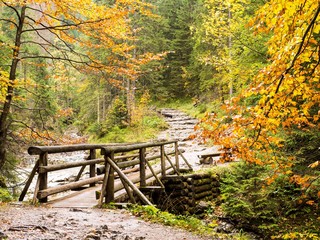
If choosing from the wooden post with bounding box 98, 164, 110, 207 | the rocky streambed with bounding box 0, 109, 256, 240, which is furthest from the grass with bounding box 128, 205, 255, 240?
the wooden post with bounding box 98, 164, 110, 207

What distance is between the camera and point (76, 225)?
218 inches

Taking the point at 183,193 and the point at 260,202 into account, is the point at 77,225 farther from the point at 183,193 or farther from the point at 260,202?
the point at 260,202

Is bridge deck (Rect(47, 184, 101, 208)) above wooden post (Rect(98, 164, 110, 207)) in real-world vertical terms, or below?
below

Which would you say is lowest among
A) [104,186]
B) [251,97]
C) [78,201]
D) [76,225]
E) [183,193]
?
[183,193]

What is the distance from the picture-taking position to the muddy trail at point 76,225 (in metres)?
4.96

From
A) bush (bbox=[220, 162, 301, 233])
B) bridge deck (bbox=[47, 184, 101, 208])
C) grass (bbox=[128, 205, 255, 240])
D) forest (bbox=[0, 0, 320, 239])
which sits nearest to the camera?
forest (bbox=[0, 0, 320, 239])

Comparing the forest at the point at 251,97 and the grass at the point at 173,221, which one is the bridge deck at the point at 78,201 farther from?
the forest at the point at 251,97

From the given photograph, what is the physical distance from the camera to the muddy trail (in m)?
4.96

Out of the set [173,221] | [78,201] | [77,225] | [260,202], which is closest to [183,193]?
[260,202]

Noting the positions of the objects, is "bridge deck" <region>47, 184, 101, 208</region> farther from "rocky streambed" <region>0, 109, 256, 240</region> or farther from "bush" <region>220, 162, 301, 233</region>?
"bush" <region>220, 162, 301, 233</region>

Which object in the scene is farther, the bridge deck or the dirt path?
Answer: the bridge deck

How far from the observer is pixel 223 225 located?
10156mm

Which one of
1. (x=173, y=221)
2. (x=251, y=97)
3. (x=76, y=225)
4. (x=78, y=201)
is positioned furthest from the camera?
(x=251, y=97)

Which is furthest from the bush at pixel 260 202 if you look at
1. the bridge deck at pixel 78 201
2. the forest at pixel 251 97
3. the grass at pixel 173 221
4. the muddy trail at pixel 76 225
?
the muddy trail at pixel 76 225
